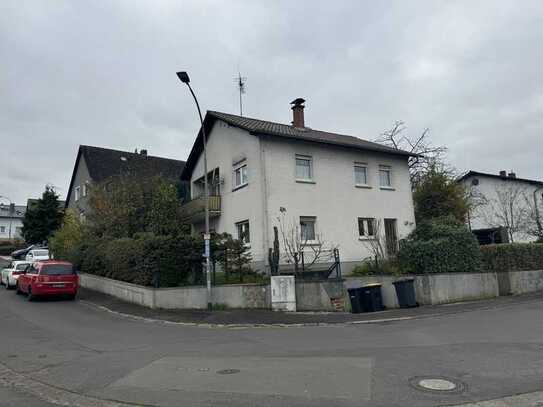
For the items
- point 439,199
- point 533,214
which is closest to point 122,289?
point 439,199

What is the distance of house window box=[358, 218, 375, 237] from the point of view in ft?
74.3

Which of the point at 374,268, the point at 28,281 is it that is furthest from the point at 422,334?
the point at 28,281

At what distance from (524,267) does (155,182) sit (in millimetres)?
19336

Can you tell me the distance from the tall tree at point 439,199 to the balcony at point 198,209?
1273cm

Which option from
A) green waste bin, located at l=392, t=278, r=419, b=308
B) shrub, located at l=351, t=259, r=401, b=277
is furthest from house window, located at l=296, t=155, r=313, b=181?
green waste bin, located at l=392, t=278, r=419, b=308

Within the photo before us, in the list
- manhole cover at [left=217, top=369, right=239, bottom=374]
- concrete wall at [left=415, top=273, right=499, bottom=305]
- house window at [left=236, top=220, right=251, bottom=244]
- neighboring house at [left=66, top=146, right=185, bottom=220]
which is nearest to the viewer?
manhole cover at [left=217, top=369, right=239, bottom=374]

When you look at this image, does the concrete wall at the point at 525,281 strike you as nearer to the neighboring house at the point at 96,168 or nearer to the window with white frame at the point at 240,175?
the window with white frame at the point at 240,175

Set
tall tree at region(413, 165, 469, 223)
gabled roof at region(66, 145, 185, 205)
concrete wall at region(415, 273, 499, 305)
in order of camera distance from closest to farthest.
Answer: concrete wall at region(415, 273, 499, 305) < tall tree at region(413, 165, 469, 223) < gabled roof at region(66, 145, 185, 205)

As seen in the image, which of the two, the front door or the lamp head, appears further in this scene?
the front door

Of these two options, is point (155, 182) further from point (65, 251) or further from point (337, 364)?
point (337, 364)

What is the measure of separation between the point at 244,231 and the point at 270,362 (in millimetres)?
13675

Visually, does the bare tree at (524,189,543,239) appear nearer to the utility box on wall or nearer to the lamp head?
the utility box on wall

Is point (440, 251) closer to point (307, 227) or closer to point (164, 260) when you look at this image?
point (307, 227)

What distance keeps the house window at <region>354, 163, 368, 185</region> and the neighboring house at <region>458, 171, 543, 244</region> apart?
1494 centimetres
